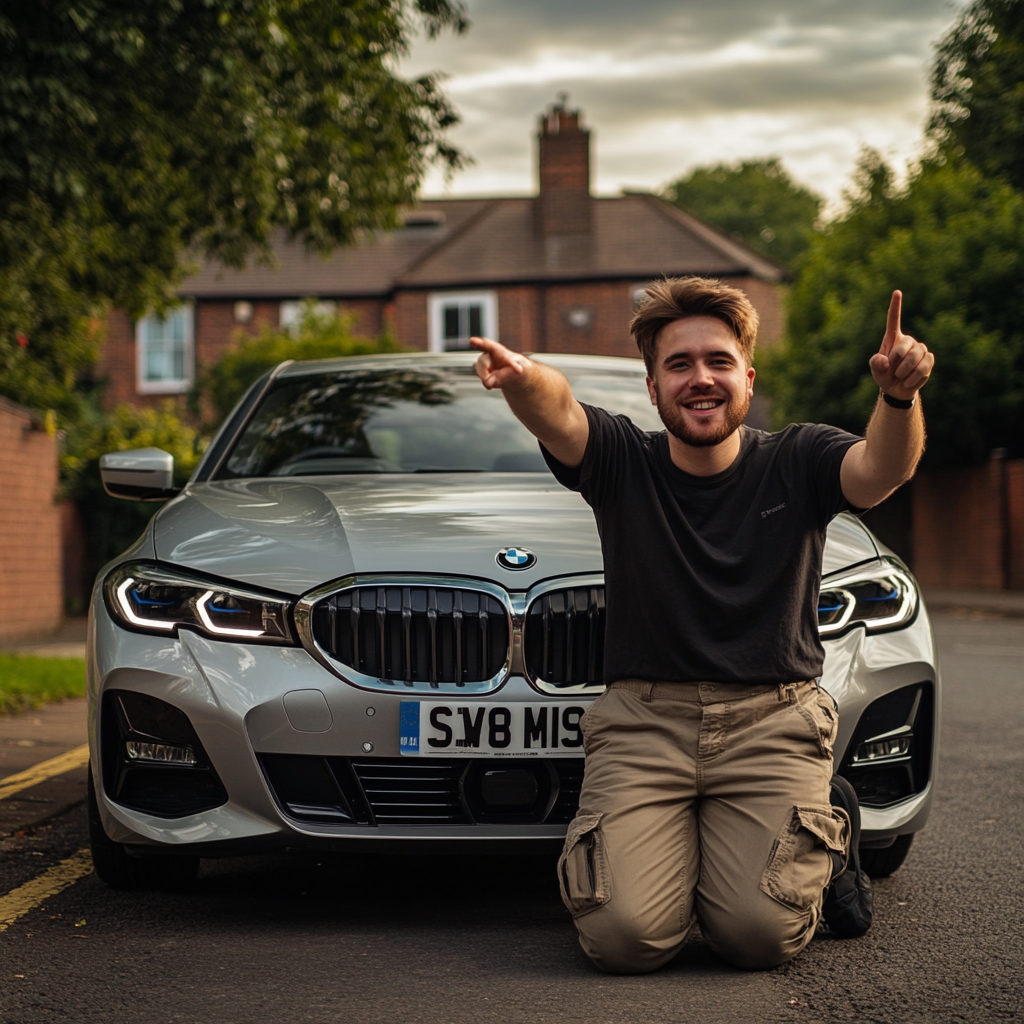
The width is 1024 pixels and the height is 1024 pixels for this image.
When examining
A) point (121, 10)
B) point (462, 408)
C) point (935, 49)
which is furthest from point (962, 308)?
point (462, 408)

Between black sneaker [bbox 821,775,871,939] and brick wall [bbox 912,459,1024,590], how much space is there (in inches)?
866

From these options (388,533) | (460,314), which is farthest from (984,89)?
(388,533)

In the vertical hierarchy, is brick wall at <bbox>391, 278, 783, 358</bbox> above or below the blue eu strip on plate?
above

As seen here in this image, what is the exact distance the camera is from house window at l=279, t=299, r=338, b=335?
37.6 metres

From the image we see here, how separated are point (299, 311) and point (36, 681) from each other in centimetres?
2983

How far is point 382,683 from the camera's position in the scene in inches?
148

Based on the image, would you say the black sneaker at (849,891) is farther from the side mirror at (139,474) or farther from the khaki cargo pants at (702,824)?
the side mirror at (139,474)

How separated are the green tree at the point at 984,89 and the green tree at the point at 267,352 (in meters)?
12.5

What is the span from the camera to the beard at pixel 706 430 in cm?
369

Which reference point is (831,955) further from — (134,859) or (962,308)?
(962,308)

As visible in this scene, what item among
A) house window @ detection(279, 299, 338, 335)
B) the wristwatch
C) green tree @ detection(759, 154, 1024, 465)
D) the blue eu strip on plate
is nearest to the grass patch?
the blue eu strip on plate

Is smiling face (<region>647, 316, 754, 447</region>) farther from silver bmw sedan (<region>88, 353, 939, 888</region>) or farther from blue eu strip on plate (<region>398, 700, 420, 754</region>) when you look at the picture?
blue eu strip on plate (<region>398, 700, 420, 754</region>)

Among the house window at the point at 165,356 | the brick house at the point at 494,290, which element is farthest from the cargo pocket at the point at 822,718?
the house window at the point at 165,356

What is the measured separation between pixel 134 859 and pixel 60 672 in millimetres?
6657
